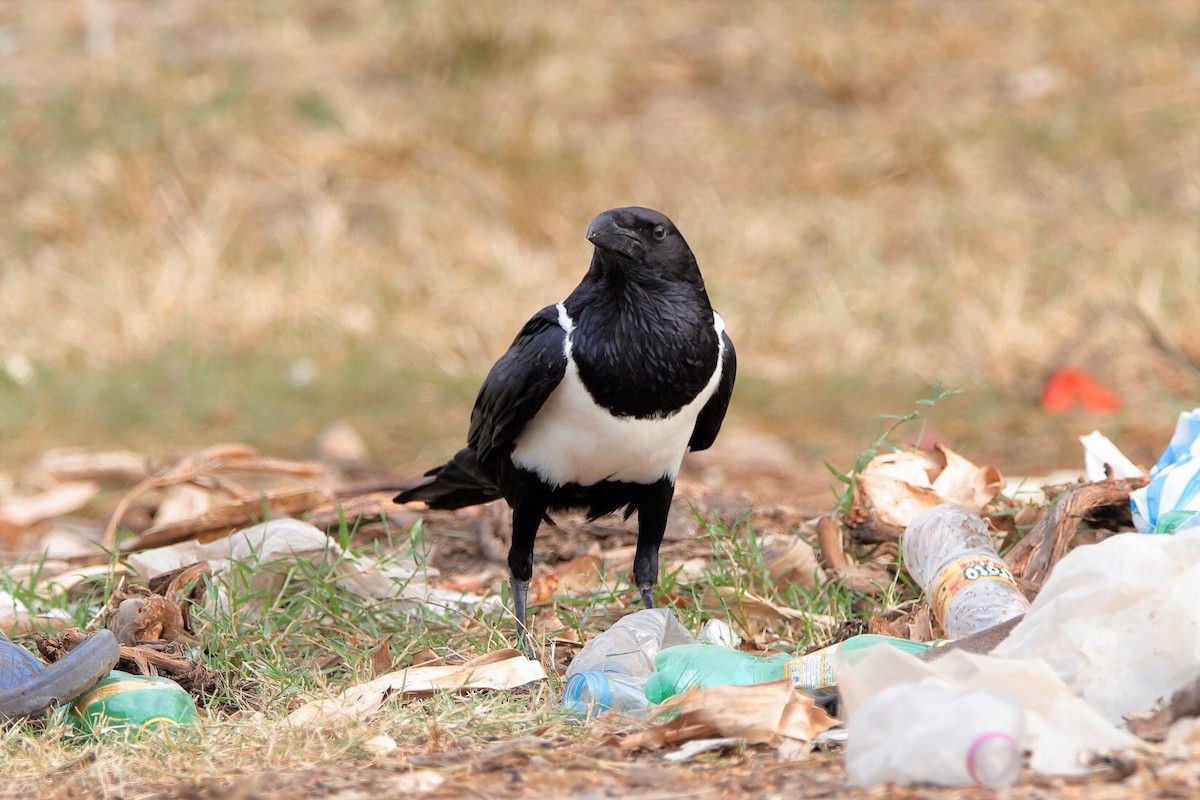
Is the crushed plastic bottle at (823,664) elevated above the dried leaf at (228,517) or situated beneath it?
elevated above

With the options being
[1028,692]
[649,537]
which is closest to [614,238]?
[649,537]

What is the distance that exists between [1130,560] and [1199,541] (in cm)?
14

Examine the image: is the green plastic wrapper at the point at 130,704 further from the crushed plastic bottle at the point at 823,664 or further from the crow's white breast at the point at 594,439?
the crushed plastic bottle at the point at 823,664

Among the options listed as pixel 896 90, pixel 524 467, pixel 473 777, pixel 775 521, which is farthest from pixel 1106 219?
pixel 473 777

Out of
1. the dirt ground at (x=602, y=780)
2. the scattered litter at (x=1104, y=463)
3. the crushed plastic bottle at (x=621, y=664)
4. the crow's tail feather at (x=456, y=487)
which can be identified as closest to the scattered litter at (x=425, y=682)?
the crushed plastic bottle at (x=621, y=664)

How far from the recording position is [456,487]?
13.1 feet

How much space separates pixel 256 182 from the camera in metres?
9.33

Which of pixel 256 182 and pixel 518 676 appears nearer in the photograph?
pixel 518 676

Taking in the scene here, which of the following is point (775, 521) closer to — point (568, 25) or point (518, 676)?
point (518, 676)

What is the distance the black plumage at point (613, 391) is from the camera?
336 cm

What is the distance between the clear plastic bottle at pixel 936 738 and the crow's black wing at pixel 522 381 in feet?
4.39

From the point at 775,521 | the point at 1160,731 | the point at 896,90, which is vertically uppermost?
the point at 896,90

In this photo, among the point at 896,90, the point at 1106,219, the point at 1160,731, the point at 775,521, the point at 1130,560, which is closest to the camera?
the point at 1160,731

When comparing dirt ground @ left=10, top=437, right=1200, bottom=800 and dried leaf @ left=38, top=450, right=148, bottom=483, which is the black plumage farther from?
dried leaf @ left=38, top=450, right=148, bottom=483
